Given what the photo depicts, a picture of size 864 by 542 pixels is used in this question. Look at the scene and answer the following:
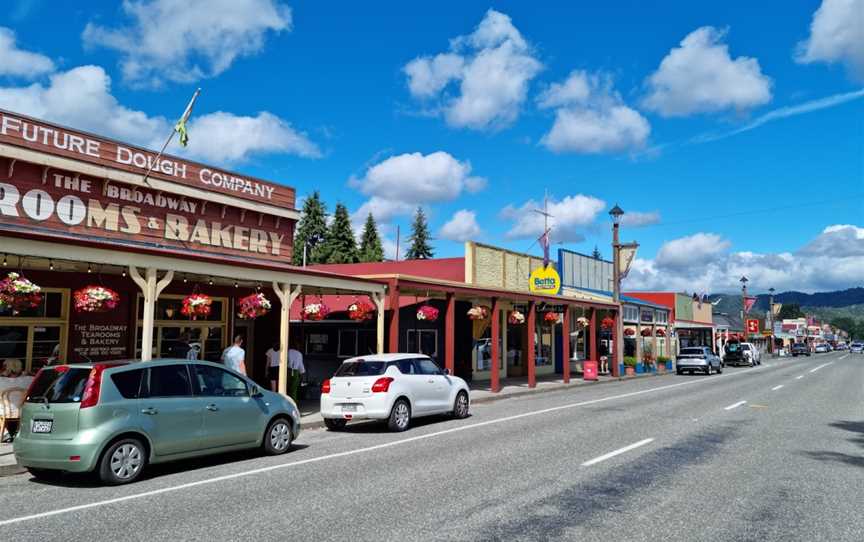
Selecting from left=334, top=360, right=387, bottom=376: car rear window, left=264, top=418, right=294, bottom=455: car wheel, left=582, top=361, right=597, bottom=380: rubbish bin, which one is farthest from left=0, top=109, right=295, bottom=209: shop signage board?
left=582, top=361, right=597, bottom=380: rubbish bin

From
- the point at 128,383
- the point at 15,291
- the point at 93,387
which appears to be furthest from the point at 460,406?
the point at 15,291

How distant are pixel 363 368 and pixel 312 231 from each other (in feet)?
208

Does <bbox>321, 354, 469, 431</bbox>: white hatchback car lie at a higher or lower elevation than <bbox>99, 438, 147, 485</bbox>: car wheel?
higher

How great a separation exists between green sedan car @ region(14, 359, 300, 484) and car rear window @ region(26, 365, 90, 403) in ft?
0.04

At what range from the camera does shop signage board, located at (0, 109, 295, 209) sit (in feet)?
51.3

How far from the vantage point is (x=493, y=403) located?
2044 cm

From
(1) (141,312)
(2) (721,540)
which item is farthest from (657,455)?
(1) (141,312)

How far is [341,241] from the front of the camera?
7269cm

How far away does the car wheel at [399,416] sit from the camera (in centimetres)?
1344

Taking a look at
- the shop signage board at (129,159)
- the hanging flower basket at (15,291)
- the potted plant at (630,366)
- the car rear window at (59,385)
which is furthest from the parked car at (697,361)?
the car rear window at (59,385)

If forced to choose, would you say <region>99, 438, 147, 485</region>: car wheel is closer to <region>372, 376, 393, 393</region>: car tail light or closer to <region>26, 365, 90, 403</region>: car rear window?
<region>26, 365, 90, 403</region>: car rear window

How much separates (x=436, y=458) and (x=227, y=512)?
3.88 metres

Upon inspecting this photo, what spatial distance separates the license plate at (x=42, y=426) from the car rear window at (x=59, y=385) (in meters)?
0.27

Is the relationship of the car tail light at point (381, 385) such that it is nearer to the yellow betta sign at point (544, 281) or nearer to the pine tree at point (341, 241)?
the yellow betta sign at point (544, 281)
